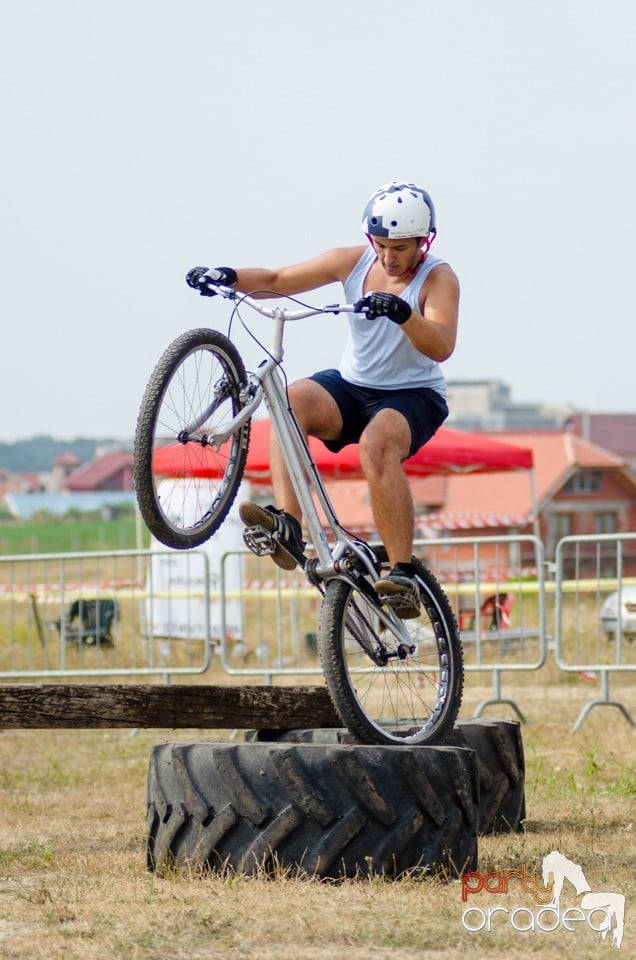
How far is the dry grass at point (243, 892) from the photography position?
3830mm

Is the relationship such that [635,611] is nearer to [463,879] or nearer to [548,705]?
[548,705]

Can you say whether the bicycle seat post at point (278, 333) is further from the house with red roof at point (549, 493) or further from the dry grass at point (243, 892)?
the house with red roof at point (549, 493)

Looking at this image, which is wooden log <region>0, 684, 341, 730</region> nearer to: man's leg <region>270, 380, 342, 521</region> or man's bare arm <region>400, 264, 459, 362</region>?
man's leg <region>270, 380, 342, 521</region>

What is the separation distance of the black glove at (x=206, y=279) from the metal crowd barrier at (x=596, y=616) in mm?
4697

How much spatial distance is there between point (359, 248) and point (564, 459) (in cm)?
4877

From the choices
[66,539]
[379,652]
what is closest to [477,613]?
[379,652]

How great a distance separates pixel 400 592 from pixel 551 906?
4.42 feet

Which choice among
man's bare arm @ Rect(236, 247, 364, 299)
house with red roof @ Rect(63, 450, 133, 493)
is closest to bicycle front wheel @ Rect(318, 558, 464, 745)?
man's bare arm @ Rect(236, 247, 364, 299)

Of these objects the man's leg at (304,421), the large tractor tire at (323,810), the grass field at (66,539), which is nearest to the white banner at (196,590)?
the man's leg at (304,421)

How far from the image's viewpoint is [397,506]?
5.12m

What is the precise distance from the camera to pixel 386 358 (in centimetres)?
538

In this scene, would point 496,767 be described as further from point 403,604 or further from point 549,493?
point 549,493

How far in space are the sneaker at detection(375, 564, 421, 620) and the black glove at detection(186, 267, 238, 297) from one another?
1.26 meters

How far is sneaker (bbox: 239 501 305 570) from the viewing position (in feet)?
16.7
